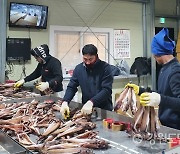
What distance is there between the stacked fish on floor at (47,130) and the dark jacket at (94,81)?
0.36 m

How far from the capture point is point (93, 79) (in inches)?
114

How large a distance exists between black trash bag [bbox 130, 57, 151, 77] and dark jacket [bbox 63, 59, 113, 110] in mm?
3695

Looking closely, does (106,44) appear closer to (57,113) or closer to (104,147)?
(57,113)

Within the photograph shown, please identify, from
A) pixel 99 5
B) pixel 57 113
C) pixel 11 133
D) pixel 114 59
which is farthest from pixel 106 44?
pixel 11 133

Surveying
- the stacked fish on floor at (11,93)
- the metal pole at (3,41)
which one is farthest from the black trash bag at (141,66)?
the stacked fish on floor at (11,93)

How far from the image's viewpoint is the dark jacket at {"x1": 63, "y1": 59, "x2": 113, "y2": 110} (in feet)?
9.27

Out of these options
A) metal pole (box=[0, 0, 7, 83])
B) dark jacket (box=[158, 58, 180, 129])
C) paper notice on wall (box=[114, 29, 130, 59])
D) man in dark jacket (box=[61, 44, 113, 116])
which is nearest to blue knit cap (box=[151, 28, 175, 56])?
dark jacket (box=[158, 58, 180, 129])

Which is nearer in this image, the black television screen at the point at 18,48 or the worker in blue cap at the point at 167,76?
the worker in blue cap at the point at 167,76

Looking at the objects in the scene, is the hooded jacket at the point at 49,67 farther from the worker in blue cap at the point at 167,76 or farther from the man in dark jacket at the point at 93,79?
the worker in blue cap at the point at 167,76

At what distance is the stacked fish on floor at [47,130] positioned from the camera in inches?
66.5

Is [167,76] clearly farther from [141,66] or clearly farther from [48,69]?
[141,66]

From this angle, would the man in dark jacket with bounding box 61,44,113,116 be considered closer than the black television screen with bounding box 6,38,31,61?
Yes

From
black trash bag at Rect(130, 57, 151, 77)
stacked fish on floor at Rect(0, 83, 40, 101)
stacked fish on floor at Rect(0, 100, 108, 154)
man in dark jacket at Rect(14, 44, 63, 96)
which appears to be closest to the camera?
stacked fish on floor at Rect(0, 100, 108, 154)

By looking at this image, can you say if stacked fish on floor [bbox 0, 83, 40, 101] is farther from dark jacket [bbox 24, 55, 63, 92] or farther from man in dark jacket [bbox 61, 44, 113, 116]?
man in dark jacket [bbox 61, 44, 113, 116]
